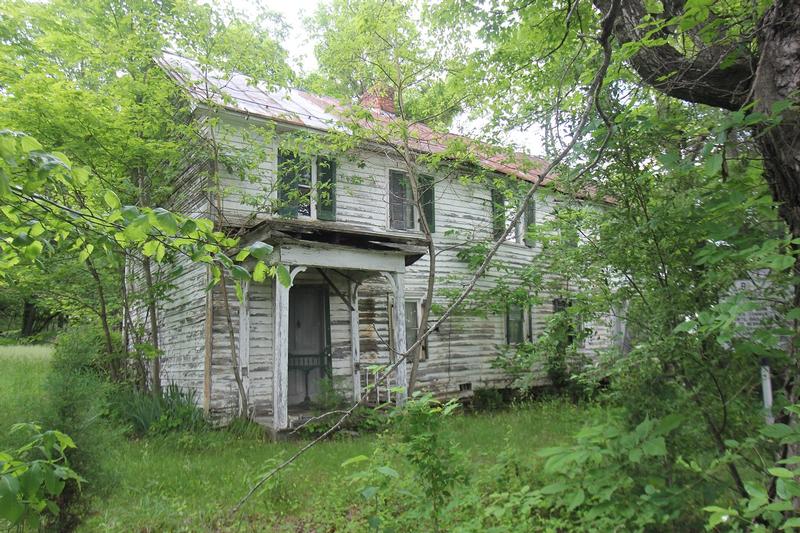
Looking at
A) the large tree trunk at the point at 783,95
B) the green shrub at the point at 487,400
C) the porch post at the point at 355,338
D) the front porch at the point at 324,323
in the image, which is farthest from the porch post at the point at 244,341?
the large tree trunk at the point at 783,95

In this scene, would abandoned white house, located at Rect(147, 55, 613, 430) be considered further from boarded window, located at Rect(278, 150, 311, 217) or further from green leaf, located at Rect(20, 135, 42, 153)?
green leaf, located at Rect(20, 135, 42, 153)


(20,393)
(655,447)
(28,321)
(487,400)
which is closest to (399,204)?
(487,400)

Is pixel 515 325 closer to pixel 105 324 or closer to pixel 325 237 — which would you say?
pixel 325 237

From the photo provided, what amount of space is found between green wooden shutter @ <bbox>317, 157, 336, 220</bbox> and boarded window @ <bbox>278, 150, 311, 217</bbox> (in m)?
0.25

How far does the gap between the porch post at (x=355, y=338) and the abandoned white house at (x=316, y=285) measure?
2 cm

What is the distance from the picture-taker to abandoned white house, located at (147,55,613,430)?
9.06 metres

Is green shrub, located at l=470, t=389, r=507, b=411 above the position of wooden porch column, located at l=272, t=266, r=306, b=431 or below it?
below

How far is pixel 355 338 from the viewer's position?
1052 centimetres

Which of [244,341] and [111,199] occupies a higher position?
[111,199]

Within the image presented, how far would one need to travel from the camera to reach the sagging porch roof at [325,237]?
8258mm

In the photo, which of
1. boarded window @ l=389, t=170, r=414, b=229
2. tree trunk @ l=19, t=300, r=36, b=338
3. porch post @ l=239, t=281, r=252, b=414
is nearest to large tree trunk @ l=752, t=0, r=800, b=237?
porch post @ l=239, t=281, r=252, b=414

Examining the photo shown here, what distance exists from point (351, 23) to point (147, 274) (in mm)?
6328

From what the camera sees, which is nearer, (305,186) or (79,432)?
(79,432)

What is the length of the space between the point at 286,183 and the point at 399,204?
119 inches
